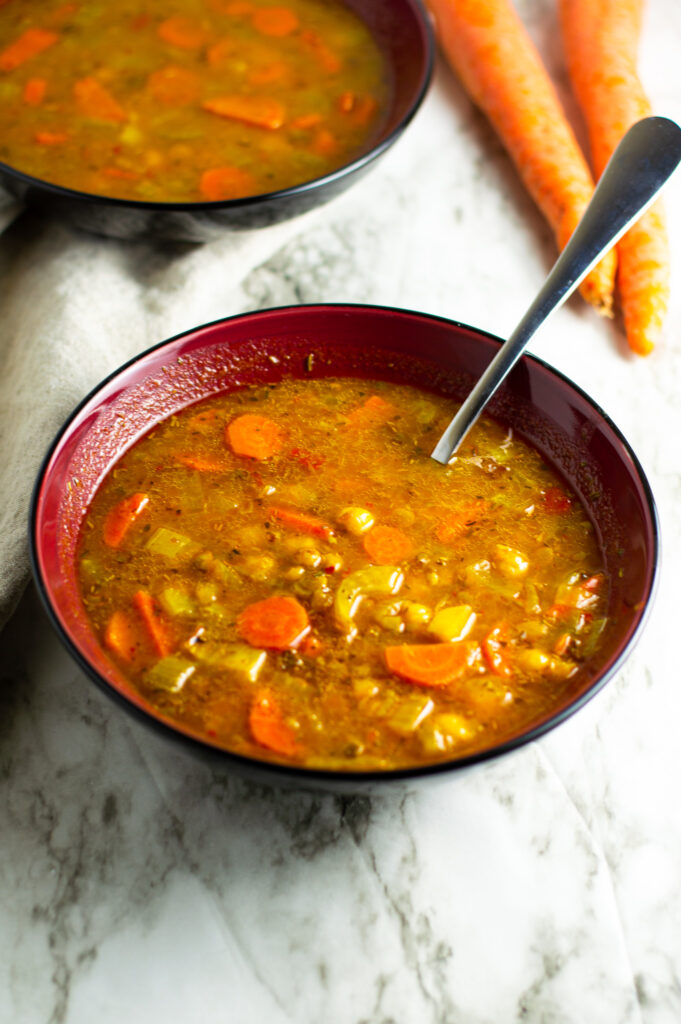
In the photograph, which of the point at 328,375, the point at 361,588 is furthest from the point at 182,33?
the point at 361,588

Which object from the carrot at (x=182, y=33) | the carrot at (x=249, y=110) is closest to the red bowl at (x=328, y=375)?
the carrot at (x=249, y=110)

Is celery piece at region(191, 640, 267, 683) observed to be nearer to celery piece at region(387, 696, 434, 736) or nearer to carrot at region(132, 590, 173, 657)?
carrot at region(132, 590, 173, 657)

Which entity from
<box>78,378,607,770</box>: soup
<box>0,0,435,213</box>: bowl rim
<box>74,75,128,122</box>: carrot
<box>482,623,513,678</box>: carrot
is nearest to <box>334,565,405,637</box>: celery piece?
<box>78,378,607,770</box>: soup

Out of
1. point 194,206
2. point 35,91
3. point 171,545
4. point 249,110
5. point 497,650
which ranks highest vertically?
point 35,91

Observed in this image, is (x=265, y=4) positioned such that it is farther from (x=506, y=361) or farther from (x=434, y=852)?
(x=434, y=852)

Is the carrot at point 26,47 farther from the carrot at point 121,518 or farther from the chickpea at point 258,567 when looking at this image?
the chickpea at point 258,567

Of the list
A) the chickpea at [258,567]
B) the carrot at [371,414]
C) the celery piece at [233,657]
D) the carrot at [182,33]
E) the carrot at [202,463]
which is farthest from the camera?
the carrot at [182,33]

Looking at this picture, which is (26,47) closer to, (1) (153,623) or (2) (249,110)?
(2) (249,110)

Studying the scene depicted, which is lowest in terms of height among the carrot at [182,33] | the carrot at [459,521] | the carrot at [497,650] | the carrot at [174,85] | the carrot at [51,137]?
the carrot at [497,650]
